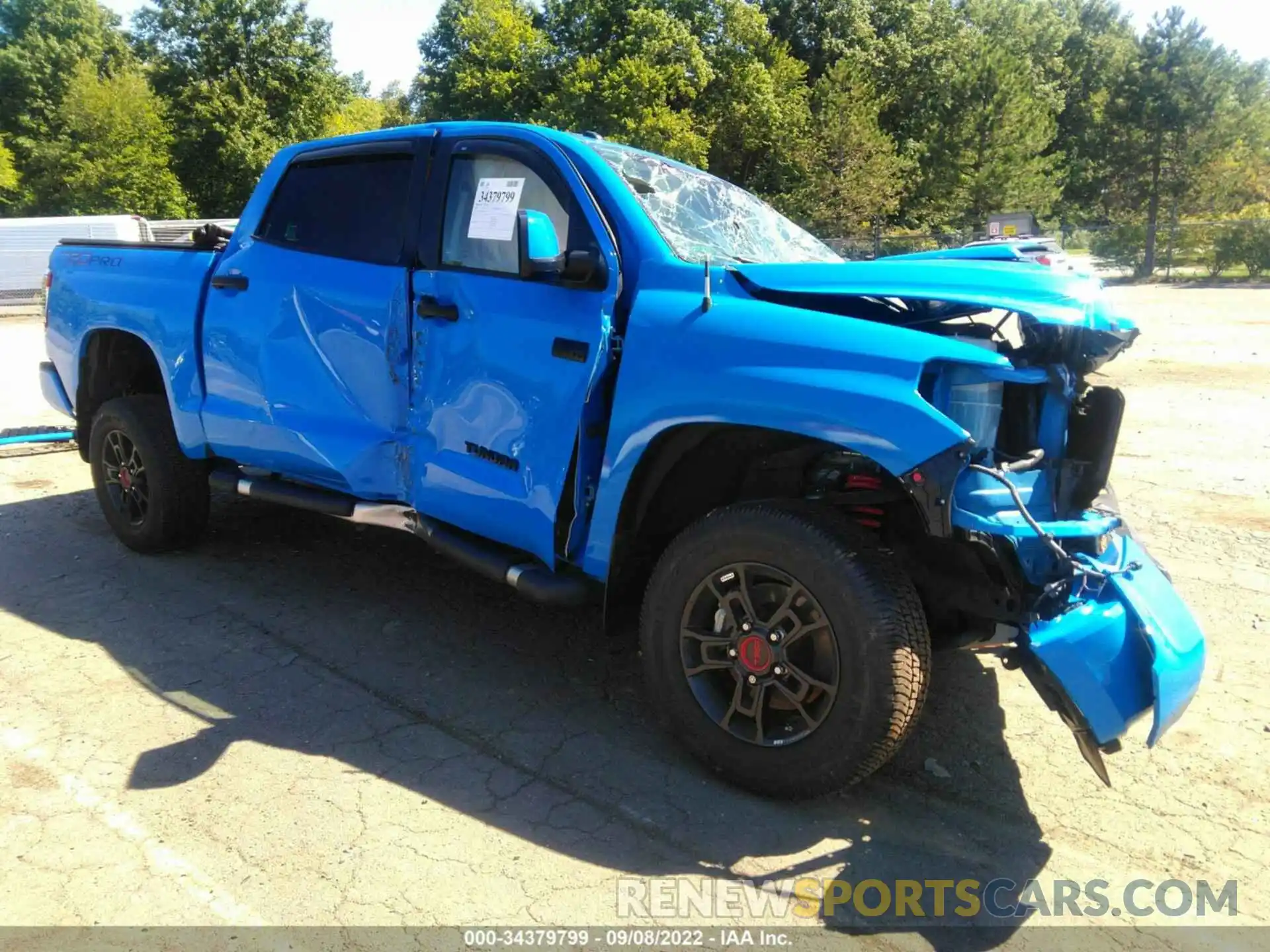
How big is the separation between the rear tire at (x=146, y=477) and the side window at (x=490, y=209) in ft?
7.36

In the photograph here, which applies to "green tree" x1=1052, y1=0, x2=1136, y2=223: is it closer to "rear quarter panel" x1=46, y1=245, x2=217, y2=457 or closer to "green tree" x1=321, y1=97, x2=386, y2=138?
"green tree" x1=321, y1=97, x2=386, y2=138

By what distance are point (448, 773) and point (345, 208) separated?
2.55m

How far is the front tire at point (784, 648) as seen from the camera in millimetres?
2777

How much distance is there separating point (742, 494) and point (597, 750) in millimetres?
1060

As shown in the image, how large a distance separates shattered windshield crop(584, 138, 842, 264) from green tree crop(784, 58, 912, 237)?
34134mm

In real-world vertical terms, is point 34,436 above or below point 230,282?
below

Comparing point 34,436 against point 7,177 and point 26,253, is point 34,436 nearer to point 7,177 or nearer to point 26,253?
point 26,253

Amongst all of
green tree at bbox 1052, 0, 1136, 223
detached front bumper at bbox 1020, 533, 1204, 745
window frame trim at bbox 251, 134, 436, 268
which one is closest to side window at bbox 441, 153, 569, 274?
window frame trim at bbox 251, 134, 436, 268

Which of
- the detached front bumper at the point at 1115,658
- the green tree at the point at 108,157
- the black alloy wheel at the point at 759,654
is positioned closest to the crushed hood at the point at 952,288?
the detached front bumper at the point at 1115,658

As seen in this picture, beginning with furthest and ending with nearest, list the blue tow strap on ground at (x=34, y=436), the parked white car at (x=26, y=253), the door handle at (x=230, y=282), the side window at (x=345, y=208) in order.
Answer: the parked white car at (x=26, y=253) → the blue tow strap on ground at (x=34, y=436) → the door handle at (x=230, y=282) → the side window at (x=345, y=208)

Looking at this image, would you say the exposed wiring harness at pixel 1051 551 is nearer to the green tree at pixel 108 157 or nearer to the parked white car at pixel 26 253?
the parked white car at pixel 26 253

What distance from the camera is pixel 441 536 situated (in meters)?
3.92

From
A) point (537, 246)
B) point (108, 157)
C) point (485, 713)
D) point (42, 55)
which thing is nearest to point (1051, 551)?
point (537, 246)

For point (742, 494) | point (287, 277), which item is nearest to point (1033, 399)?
point (742, 494)
